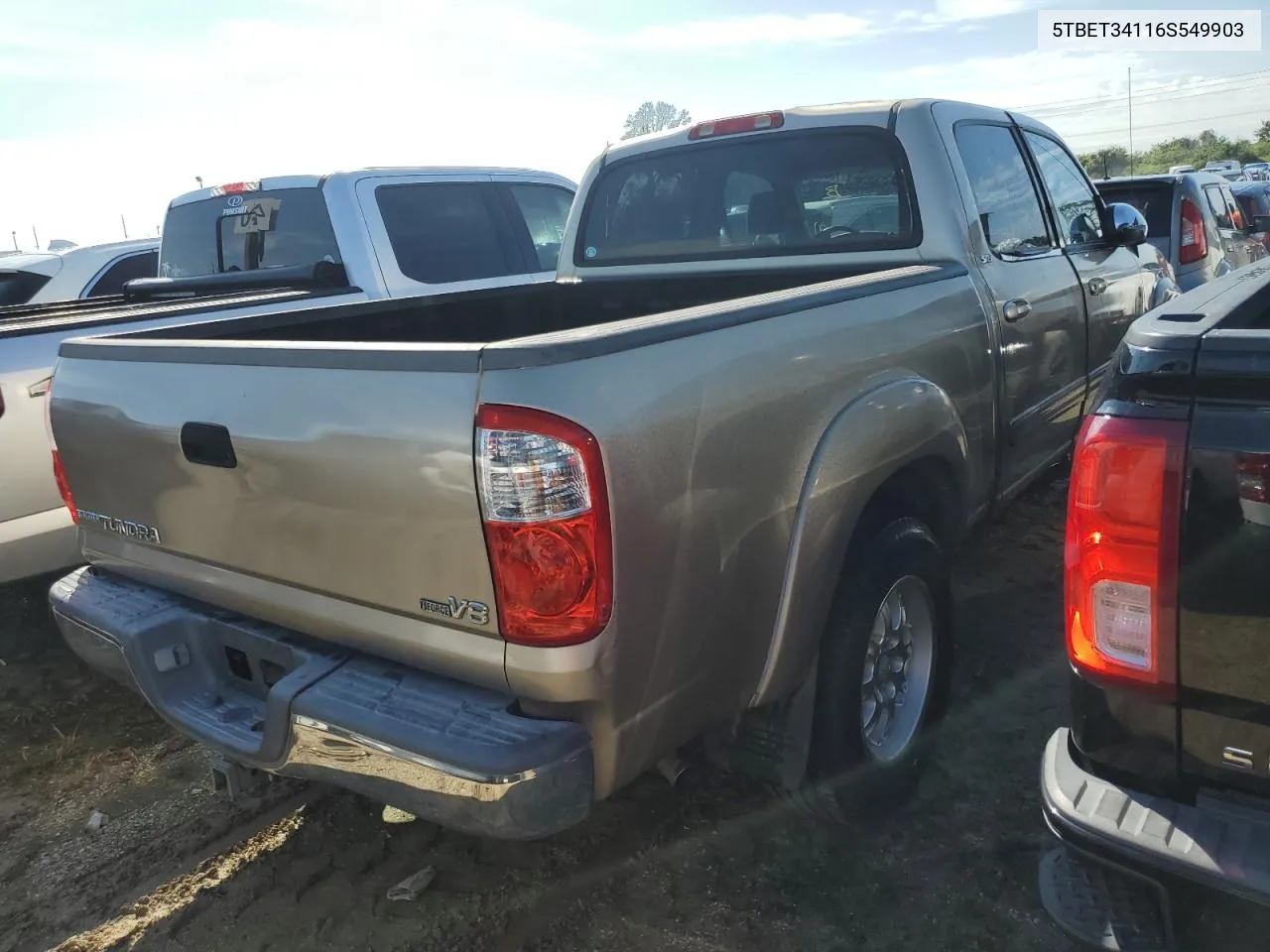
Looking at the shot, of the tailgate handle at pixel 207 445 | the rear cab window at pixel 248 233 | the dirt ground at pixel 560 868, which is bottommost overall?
the dirt ground at pixel 560 868

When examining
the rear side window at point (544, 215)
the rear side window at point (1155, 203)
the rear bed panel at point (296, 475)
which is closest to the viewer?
the rear bed panel at point (296, 475)

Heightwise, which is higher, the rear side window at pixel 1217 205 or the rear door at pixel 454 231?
the rear door at pixel 454 231

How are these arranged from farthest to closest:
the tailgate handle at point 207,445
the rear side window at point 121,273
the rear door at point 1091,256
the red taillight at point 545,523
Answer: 1. the rear side window at point 121,273
2. the rear door at point 1091,256
3. the tailgate handle at point 207,445
4. the red taillight at point 545,523

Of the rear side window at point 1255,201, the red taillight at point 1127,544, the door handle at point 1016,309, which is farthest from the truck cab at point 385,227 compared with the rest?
the rear side window at point 1255,201

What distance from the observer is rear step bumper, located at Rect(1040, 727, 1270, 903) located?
4.99ft

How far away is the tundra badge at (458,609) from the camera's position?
1.93 metres

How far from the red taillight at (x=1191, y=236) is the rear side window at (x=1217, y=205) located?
21.6 inches

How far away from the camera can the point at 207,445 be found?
2307 millimetres

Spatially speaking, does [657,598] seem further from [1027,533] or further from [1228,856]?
[1027,533]

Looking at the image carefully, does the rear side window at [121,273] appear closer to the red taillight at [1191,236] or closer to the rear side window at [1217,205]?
the red taillight at [1191,236]

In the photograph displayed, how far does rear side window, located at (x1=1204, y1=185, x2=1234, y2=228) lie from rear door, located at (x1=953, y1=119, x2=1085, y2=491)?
4938mm

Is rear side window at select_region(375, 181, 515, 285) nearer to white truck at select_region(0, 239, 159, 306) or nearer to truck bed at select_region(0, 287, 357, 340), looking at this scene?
truck bed at select_region(0, 287, 357, 340)

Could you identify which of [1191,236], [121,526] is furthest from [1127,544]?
[1191,236]

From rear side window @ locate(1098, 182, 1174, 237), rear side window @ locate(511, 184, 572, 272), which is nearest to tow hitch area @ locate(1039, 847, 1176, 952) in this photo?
rear side window @ locate(511, 184, 572, 272)
